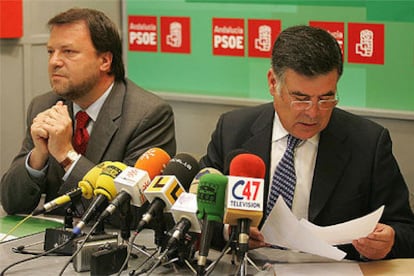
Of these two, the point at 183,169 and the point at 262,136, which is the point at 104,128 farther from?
the point at 183,169

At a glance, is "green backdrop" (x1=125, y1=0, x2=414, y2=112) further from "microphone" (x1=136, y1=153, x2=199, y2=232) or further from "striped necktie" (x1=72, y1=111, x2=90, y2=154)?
"microphone" (x1=136, y1=153, x2=199, y2=232)

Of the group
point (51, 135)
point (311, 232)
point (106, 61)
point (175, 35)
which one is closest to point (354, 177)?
point (311, 232)

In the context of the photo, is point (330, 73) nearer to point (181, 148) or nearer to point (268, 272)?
point (268, 272)

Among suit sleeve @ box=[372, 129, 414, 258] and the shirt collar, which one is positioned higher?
the shirt collar

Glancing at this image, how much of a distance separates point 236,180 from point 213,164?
87 centimetres

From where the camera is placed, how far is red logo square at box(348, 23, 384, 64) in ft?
13.3

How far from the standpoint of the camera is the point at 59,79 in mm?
3582

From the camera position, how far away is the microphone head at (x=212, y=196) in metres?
2.19

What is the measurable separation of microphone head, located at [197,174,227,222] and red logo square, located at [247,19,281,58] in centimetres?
231

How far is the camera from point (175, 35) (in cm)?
480

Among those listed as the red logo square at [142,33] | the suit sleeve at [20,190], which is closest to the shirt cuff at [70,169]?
the suit sleeve at [20,190]

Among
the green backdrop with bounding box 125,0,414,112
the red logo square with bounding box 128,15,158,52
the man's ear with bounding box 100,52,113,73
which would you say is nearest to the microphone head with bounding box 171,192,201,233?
the man's ear with bounding box 100,52,113,73

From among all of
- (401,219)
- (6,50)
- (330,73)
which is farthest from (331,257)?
(6,50)

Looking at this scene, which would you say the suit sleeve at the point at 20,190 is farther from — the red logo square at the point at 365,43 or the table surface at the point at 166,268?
the red logo square at the point at 365,43
